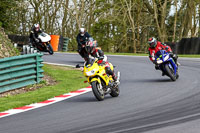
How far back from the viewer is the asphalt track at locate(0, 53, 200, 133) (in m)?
6.44

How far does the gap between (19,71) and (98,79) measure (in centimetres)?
440

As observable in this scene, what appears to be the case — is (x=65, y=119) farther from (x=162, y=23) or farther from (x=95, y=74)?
(x=162, y=23)

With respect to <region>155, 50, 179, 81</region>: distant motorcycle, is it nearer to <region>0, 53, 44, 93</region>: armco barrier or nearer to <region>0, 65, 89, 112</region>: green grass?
<region>0, 65, 89, 112</region>: green grass

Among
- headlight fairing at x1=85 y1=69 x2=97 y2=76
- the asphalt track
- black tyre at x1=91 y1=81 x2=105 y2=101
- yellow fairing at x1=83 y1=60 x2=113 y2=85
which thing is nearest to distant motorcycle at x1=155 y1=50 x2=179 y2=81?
the asphalt track

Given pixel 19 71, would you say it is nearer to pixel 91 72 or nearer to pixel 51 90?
pixel 51 90

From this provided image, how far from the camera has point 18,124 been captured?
7.46 metres

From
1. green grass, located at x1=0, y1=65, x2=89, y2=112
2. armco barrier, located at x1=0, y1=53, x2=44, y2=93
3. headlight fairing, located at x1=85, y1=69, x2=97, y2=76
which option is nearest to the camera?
headlight fairing, located at x1=85, y1=69, x2=97, y2=76

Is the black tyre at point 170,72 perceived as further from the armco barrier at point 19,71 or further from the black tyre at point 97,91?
the armco barrier at point 19,71

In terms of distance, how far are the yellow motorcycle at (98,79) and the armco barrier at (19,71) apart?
3581 millimetres

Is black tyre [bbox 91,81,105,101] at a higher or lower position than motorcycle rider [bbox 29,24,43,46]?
lower

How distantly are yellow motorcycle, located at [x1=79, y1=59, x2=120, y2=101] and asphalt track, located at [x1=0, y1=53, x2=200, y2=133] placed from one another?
0.78 ft

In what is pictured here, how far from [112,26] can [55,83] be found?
103 feet

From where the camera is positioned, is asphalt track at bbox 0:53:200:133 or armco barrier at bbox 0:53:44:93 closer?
asphalt track at bbox 0:53:200:133

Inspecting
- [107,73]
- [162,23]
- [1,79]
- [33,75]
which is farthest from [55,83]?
[162,23]
